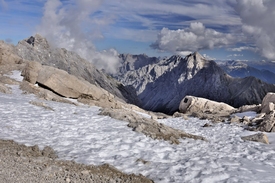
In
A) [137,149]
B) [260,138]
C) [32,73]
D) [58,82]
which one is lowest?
[137,149]

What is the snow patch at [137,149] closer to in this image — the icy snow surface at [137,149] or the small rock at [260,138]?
the icy snow surface at [137,149]

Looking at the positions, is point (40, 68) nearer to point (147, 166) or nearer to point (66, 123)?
point (66, 123)

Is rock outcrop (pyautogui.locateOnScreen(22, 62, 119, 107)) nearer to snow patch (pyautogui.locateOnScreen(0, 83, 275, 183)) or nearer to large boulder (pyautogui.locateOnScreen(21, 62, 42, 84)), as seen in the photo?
large boulder (pyautogui.locateOnScreen(21, 62, 42, 84))

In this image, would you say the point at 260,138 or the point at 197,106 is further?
the point at 197,106

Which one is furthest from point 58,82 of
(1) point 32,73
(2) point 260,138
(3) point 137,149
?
(2) point 260,138

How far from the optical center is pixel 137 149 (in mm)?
13242

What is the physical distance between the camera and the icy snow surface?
10.4 metres

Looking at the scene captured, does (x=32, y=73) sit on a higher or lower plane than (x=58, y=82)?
higher

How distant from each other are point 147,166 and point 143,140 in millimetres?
3814

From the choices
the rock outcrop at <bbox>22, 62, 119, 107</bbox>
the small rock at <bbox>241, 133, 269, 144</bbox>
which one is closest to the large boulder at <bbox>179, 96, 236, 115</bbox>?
the rock outcrop at <bbox>22, 62, 119, 107</bbox>

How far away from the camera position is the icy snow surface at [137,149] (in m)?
10.4

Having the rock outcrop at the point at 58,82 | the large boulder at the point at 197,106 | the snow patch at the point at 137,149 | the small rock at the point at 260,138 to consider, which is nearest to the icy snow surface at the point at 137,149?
the snow patch at the point at 137,149

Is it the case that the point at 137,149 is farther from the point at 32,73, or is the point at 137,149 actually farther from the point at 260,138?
the point at 32,73

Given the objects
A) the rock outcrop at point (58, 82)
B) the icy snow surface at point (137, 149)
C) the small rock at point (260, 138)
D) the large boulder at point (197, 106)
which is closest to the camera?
the icy snow surface at point (137, 149)
